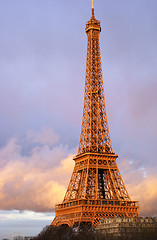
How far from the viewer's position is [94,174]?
96.2m

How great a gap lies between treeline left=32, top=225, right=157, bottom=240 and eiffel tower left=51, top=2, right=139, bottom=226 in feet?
10.4

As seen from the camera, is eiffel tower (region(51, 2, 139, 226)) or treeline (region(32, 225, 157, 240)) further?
eiffel tower (region(51, 2, 139, 226))

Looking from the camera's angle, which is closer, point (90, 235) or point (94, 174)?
point (90, 235)

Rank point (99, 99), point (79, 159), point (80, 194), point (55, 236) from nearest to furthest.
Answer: point (55, 236)
point (80, 194)
point (79, 159)
point (99, 99)

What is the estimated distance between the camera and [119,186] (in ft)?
309

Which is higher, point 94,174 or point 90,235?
point 94,174

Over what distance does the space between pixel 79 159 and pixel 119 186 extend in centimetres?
1336

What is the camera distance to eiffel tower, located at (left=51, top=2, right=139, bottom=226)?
87.2 metres

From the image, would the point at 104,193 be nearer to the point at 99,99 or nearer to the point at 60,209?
the point at 60,209

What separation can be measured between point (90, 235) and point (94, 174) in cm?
2072

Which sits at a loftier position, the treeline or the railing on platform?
the railing on platform

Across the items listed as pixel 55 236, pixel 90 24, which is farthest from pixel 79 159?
pixel 90 24

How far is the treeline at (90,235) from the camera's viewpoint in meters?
72.7

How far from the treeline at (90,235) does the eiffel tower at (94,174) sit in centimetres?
318
